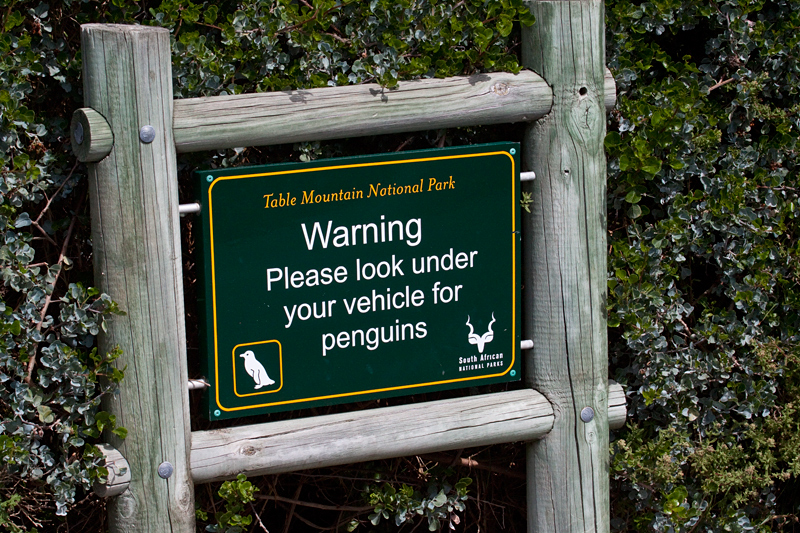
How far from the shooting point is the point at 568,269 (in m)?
2.94

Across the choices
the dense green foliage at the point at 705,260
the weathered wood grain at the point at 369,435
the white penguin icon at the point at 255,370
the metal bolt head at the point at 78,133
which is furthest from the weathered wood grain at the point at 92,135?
the dense green foliage at the point at 705,260

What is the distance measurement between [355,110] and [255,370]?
76 centimetres

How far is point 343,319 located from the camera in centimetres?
279

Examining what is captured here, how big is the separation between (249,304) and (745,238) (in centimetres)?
168

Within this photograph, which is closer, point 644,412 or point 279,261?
point 279,261

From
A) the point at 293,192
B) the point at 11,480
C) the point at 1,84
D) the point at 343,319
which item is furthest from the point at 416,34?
the point at 11,480

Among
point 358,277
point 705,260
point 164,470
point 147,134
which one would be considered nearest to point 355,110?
point 358,277

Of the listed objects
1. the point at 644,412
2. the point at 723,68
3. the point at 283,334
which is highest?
the point at 723,68

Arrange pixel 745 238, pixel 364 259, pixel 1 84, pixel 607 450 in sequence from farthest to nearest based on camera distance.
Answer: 1. pixel 745 238
2. pixel 607 450
3. pixel 364 259
4. pixel 1 84

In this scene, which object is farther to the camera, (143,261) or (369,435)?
(369,435)

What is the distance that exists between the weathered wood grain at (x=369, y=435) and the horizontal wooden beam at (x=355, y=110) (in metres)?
0.80

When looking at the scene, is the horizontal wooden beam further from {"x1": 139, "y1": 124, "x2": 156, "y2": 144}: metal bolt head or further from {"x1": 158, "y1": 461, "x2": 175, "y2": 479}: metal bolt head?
{"x1": 158, "y1": 461, "x2": 175, "y2": 479}: metal bolt head

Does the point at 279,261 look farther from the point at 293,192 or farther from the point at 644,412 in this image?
the point at 644,412

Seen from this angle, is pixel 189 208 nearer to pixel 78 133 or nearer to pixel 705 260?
pixel 78 133
